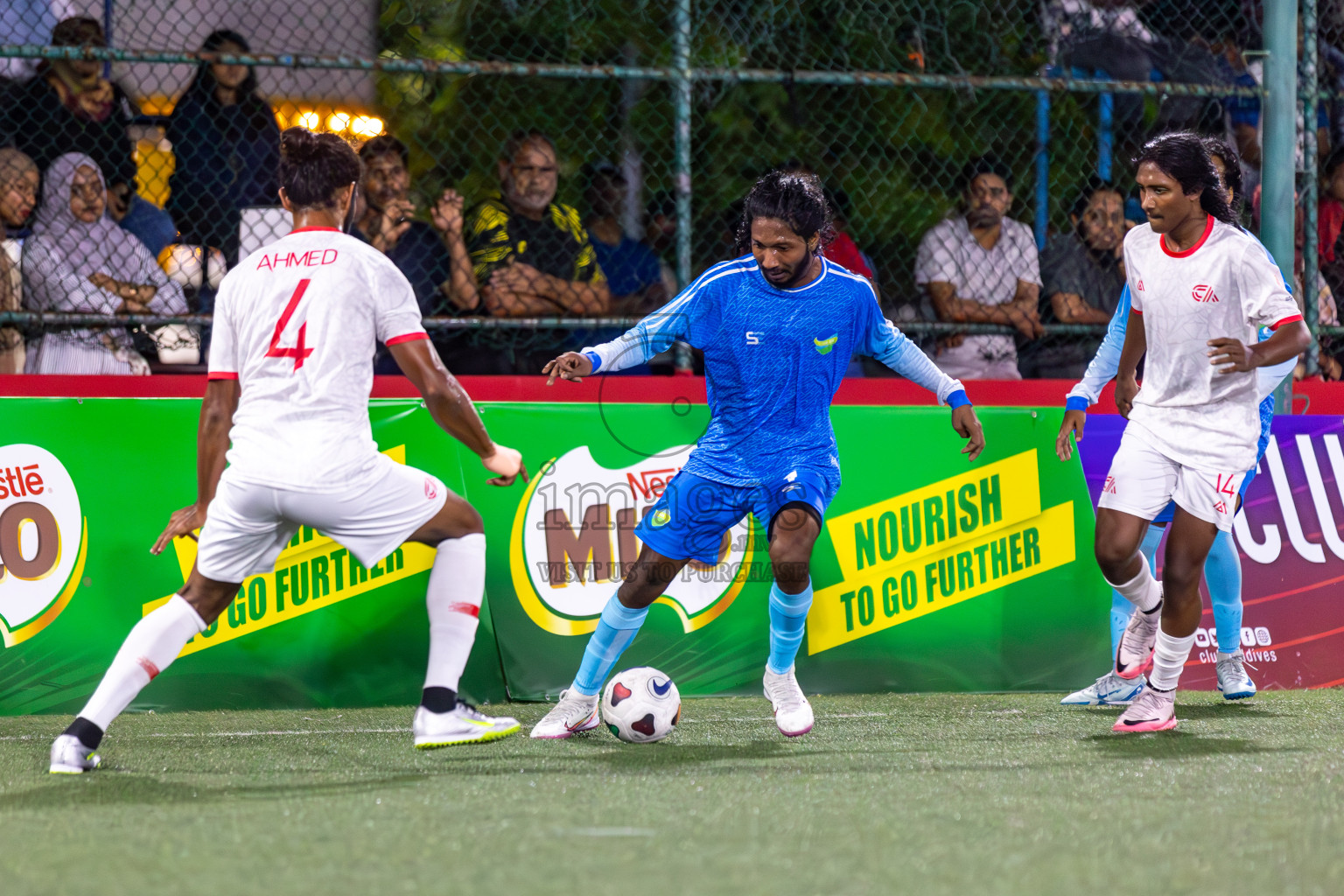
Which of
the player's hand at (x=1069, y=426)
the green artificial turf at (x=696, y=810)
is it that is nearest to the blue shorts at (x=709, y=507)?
the green artificial turf at (x=696, y=810)

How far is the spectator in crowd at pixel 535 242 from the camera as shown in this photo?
707 cm

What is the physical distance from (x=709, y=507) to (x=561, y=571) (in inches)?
51.4

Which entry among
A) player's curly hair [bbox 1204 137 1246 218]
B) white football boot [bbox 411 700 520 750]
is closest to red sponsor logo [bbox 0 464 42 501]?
white football boot [bbox 411 700 520 750]

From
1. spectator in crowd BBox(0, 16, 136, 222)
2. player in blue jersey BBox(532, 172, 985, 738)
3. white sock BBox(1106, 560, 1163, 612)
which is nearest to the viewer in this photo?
player in blue jersey BBox(532, 172, 985, 738)

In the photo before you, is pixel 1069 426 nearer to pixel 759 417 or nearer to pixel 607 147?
pixel 759 417

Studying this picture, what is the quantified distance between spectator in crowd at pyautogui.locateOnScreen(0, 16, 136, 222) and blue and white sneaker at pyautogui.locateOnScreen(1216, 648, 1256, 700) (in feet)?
17.5

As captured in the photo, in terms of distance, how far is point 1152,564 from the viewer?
20.3ft

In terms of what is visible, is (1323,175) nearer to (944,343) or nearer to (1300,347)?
(944,343)

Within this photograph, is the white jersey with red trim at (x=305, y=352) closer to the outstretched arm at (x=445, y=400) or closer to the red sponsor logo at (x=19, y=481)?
the outstretched arm at (x=445, y=400)

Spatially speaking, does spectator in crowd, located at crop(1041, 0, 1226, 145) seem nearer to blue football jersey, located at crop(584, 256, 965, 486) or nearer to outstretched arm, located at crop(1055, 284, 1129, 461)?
outstretched arm, located at crop(1055, 284, 1129, 461)

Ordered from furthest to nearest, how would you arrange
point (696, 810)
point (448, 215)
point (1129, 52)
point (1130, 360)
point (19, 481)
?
point (1129, 52) < point (448, 215) < point (19, 481) < point (1130, 360) < point (696, 810)

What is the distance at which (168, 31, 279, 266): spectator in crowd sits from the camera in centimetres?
692

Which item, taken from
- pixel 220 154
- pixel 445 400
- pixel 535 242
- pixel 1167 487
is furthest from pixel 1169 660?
pixel 220 154

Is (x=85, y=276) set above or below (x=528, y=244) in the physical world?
below
